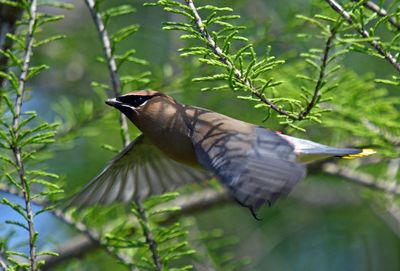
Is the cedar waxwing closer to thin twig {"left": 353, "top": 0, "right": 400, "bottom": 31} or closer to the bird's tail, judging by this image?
the bird's tail

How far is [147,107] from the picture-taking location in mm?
2785

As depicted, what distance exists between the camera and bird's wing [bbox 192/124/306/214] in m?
2.15

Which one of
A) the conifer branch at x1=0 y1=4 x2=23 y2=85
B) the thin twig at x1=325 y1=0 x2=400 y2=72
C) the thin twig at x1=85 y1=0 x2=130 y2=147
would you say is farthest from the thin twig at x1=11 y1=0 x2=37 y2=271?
the thin twig at x1=325 y1=0 x2=400 y2=72

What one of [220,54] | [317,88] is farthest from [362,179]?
[220,54]

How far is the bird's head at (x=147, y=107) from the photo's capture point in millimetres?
2756

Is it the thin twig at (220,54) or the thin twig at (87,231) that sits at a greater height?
the thin twig at (220,54)

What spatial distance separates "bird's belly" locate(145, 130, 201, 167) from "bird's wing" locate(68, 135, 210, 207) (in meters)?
0.14

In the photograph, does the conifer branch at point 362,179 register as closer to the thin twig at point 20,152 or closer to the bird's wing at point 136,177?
the bird's wing at point 136,177

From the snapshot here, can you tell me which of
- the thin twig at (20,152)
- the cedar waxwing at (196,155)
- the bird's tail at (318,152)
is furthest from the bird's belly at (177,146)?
the thin twig at (20,152)

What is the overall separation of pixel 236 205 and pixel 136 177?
4.03 feet

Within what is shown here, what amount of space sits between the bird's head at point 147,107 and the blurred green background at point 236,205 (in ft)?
2.39

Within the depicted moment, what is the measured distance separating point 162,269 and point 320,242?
123 inches

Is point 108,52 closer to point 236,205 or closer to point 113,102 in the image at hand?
point 113,102

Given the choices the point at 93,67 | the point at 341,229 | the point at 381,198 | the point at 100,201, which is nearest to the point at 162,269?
the point at 100,201
